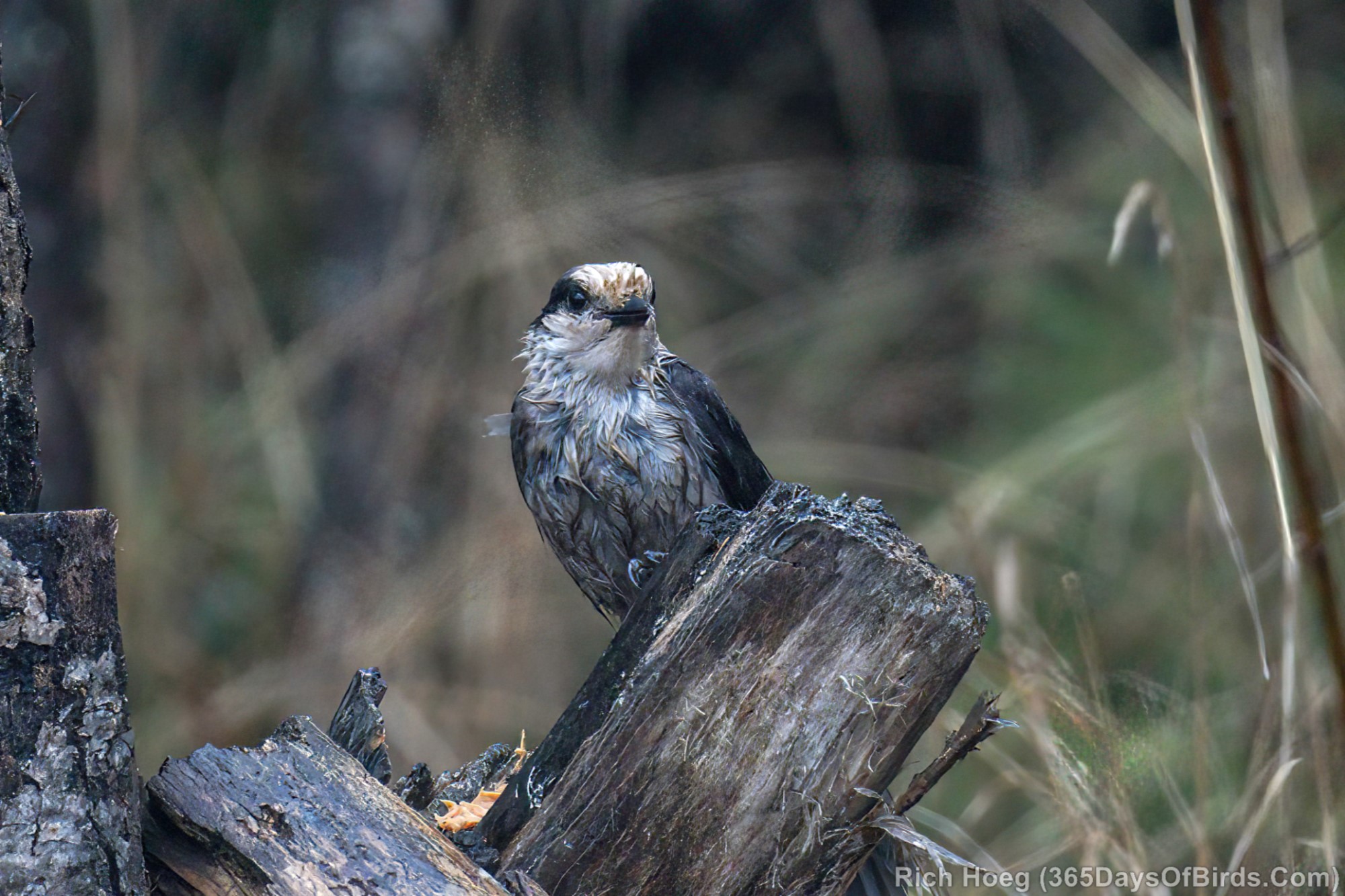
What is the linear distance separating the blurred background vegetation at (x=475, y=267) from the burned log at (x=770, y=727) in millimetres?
2200

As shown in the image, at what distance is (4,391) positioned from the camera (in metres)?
1.01

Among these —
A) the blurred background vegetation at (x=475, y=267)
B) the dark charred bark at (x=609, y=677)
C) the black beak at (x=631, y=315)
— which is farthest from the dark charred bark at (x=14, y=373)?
the blurred background vegetation at (x=475, y=267)

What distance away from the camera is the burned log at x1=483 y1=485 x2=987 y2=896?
111 centimetres

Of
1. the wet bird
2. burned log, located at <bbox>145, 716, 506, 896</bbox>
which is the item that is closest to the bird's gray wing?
the wet bird

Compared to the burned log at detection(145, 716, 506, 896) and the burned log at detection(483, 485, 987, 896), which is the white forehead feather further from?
the burned log at detection(145, 716, 506, 896)

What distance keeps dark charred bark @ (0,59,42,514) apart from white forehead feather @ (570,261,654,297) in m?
1.20

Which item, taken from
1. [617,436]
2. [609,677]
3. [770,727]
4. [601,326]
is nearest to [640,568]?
[617,436]

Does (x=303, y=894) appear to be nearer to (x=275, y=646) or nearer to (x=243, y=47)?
(x=275, y=646)

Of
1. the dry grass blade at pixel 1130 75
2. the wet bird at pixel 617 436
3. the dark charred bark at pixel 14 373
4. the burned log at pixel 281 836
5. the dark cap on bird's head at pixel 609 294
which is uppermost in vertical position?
the dry grass blade at pixel 1130 75

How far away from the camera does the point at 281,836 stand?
1004 millimetres

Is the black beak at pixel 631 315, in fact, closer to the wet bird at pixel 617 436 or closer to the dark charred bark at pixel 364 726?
the wet bird at pixel 617 436

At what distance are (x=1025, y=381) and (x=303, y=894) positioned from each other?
3.04m

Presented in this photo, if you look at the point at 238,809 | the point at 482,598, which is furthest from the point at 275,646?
the point at 238,809

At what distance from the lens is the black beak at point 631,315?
80.9 inches
